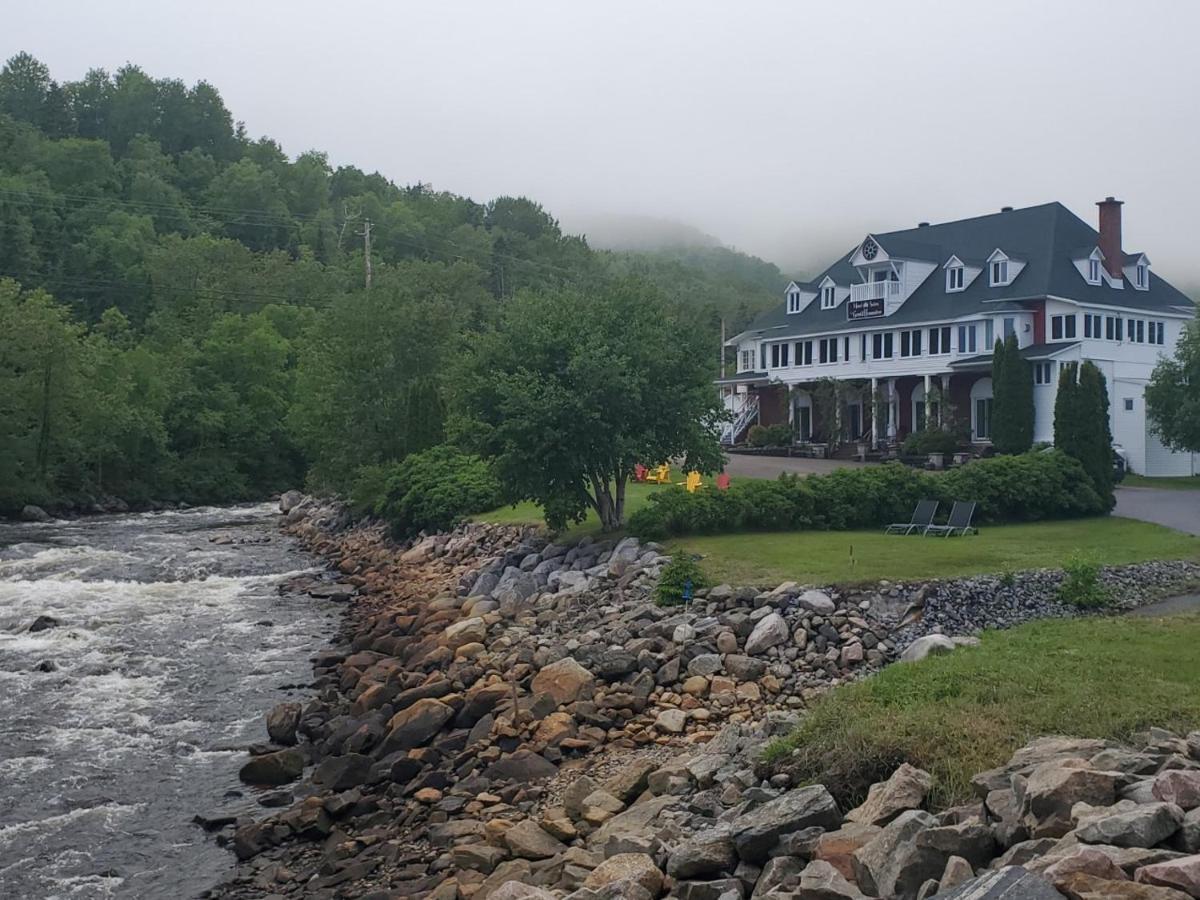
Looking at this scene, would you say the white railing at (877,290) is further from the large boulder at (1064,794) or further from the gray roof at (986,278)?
the large boulder at (1064,794)

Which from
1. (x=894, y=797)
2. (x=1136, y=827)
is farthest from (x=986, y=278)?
(x=1136, y=827)

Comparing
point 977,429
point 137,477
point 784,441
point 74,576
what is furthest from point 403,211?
point 74,576

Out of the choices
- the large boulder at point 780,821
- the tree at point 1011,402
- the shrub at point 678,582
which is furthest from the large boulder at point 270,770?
the tree at point 1011,402

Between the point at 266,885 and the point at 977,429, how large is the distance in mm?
38233

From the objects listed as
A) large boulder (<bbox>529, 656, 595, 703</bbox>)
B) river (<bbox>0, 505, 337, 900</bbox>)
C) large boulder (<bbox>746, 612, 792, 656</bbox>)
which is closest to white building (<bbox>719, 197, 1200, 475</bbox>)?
river (<bbox>0, 505, 337, 900</bbox>)

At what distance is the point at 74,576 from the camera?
2900cm

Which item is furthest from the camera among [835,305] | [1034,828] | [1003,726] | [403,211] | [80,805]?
[403,211]

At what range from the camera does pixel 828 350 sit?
5144 centimetres

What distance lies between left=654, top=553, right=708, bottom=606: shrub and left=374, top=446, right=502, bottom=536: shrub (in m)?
11.1

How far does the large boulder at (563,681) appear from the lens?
50.6 feet

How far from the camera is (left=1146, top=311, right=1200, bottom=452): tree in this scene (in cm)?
3684

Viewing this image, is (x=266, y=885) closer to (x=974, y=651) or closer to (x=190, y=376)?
(x=974, y=651)

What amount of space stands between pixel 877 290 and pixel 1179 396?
14.7m

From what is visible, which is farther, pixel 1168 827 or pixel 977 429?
pixel 977 429
